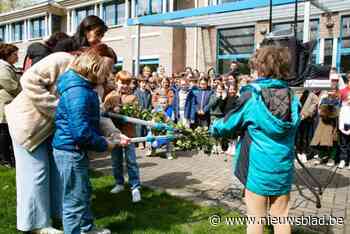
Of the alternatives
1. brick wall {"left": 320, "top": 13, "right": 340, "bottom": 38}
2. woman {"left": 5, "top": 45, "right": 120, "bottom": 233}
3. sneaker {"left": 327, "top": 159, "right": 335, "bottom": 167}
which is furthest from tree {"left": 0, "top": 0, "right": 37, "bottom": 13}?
woman {"left": 5, "top": 45, "right": 120, "bottom": 233}

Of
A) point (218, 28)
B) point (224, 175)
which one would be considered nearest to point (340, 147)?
point (224, 175)

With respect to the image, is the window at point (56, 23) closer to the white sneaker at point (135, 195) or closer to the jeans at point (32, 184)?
the white sneaker at point (135, 195)

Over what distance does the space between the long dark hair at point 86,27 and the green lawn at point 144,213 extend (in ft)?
6.27

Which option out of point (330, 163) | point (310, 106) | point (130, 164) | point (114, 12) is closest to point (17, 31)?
point (114, 12)

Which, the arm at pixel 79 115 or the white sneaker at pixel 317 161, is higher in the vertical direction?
the arm at pixel 79 115

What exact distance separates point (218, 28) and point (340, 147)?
9.75m

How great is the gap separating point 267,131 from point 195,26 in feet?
42.5

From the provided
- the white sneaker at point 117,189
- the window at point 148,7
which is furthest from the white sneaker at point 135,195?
the window at point 148,7

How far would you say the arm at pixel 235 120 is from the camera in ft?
10.2

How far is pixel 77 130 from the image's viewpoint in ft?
10.5

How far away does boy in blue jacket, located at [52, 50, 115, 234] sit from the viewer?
319 cm

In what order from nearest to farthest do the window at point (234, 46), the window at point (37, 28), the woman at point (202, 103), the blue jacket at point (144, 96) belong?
the woman at point (202, 103)
the blue jacket at point (144, 96)
the window at point (234, 46)
the window at point (37, 28)

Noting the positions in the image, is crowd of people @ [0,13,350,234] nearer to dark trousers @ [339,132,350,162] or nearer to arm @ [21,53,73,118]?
arm @ [21,53,73,118]

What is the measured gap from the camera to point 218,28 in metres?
16.4
